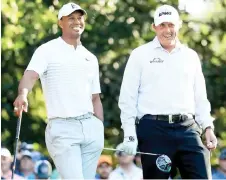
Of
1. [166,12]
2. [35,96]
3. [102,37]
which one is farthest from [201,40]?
[166,12]

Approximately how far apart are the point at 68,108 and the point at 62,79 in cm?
25

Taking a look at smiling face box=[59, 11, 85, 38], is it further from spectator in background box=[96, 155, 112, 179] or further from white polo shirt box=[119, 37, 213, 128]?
spectator in background box=[96, 155, 112, 179]

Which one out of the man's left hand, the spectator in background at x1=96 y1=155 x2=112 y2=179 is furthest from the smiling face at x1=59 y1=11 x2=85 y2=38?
the spectator in background at x1=96 y1=155 x2=112 y2=179

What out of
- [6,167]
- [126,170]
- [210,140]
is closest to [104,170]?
[126,170]

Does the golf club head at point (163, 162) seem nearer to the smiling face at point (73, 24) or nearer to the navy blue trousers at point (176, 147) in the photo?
the navy blue trousers at point (176, 147)

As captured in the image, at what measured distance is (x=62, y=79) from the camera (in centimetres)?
859

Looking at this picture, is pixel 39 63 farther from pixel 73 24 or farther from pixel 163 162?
pixel 163 162

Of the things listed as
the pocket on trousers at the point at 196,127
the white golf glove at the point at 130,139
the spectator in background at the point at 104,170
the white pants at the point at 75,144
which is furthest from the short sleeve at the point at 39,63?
the spectator in background at the point at 104,170

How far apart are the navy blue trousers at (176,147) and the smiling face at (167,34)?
2.10ft

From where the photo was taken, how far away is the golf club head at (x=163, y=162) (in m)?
8.49

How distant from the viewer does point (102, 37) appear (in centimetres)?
1911

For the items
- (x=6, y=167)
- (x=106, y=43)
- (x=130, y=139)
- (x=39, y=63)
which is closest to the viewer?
(x=39, y=63)

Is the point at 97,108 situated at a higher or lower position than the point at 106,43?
lower

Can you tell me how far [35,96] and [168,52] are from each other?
34.1ft
